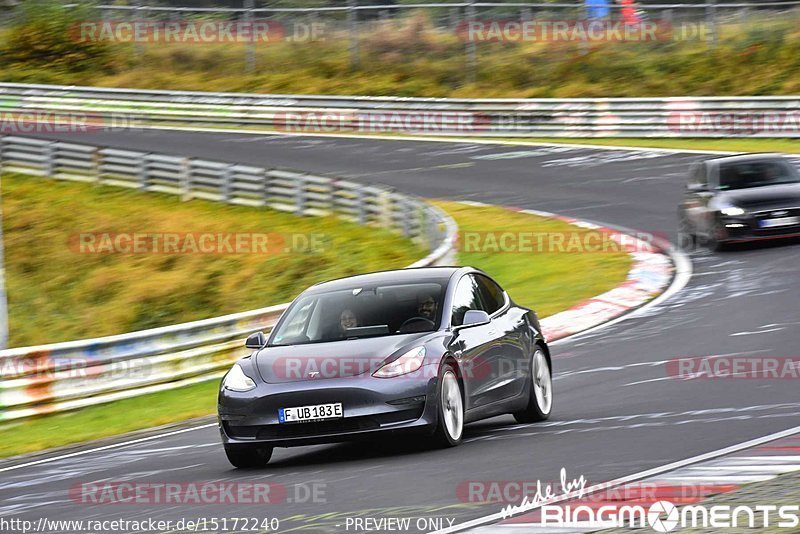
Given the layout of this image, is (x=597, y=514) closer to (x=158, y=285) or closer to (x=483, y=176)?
(x=158, y=285)

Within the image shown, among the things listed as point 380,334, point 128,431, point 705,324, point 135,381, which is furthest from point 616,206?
point 380,334

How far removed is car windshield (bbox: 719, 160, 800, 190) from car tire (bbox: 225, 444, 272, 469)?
45.6ft

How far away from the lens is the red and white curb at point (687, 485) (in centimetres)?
688

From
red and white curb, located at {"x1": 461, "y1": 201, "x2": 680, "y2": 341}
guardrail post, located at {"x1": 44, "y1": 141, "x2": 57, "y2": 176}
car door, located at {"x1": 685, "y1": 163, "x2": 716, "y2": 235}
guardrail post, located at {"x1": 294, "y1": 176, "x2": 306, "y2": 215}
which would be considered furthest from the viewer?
guardrail post, located at {"x1": 44, "y1": 141, "x2": 57, "y2": 176}

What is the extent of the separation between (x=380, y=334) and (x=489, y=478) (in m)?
2.22

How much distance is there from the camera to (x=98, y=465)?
11.0 metres

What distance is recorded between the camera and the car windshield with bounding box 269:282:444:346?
10336 millimetres

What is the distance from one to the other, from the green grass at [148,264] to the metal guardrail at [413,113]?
9.78 m

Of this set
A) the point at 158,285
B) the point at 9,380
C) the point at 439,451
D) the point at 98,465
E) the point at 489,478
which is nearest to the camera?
the point at 489,478

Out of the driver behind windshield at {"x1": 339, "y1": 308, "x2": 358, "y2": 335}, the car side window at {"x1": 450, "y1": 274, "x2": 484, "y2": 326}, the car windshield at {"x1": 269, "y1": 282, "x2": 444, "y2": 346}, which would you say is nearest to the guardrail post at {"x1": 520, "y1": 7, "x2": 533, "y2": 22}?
the car side window at {"x1": 450, "y1": 274, "x2": 484, "y2": 326}

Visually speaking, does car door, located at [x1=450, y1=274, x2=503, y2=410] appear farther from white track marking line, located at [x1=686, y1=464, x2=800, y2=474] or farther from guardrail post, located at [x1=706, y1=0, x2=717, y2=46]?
guardrail post, located at [x1=706, y1=0, x2=717, y2=46]

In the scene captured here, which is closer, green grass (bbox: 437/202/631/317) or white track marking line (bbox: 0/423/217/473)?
white track marking line (bbox: 0/423/217/473)

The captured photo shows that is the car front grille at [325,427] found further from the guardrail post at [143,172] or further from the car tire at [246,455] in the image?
the guardrail post at [143,172]

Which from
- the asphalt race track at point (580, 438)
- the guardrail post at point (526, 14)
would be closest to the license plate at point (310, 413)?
the asphalt race track at point (580, 438)
